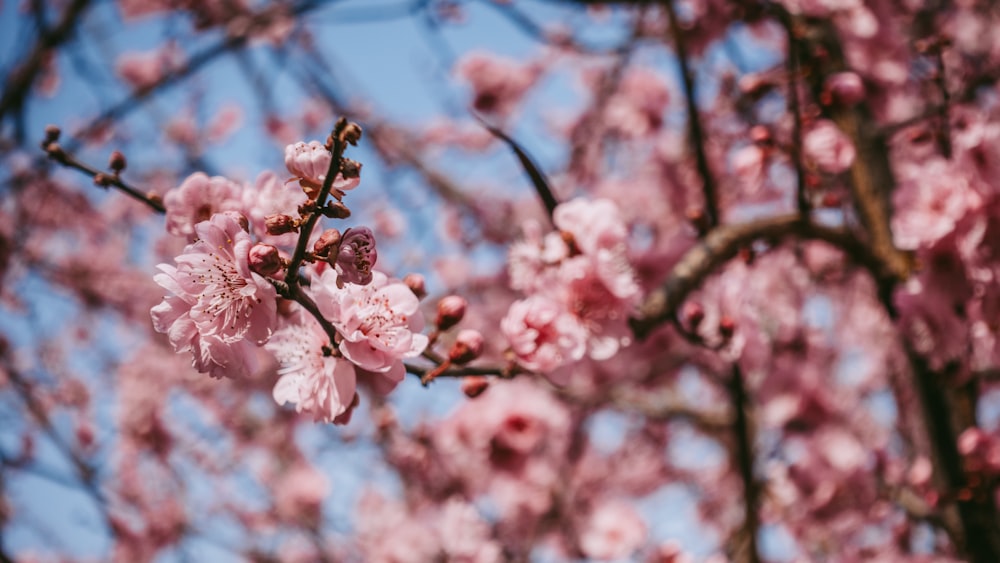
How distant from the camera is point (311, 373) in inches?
37.8

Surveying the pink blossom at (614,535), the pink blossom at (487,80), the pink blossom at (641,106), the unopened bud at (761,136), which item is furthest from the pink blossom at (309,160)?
the pink blossom at (487,80)

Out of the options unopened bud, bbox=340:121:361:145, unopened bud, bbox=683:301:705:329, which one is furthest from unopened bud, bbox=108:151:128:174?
unopened bud, bbox=683:301:705:329

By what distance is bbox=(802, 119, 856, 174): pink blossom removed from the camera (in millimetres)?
1822

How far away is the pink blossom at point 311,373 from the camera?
92cm

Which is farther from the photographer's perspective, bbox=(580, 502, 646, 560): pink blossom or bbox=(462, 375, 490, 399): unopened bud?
bbox=(580, 502, 646, 560): pink blossom

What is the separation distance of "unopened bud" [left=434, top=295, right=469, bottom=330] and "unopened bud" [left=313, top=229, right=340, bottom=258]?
11.6 inches

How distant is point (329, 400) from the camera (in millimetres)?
922

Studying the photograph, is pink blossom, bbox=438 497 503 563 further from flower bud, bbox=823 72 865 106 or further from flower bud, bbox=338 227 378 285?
flower bud, bbox=338 227 378 285

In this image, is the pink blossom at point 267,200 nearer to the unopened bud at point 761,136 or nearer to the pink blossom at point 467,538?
the unopened bud at point 761,136

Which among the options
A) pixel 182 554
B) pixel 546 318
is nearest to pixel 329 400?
pixel 546 318

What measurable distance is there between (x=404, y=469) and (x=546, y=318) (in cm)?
289

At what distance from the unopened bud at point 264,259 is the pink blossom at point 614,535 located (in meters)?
2.68

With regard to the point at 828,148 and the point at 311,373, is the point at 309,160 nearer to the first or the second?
the point at 311,373

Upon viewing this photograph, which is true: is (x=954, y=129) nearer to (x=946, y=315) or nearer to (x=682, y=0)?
(x=946, y=315)
